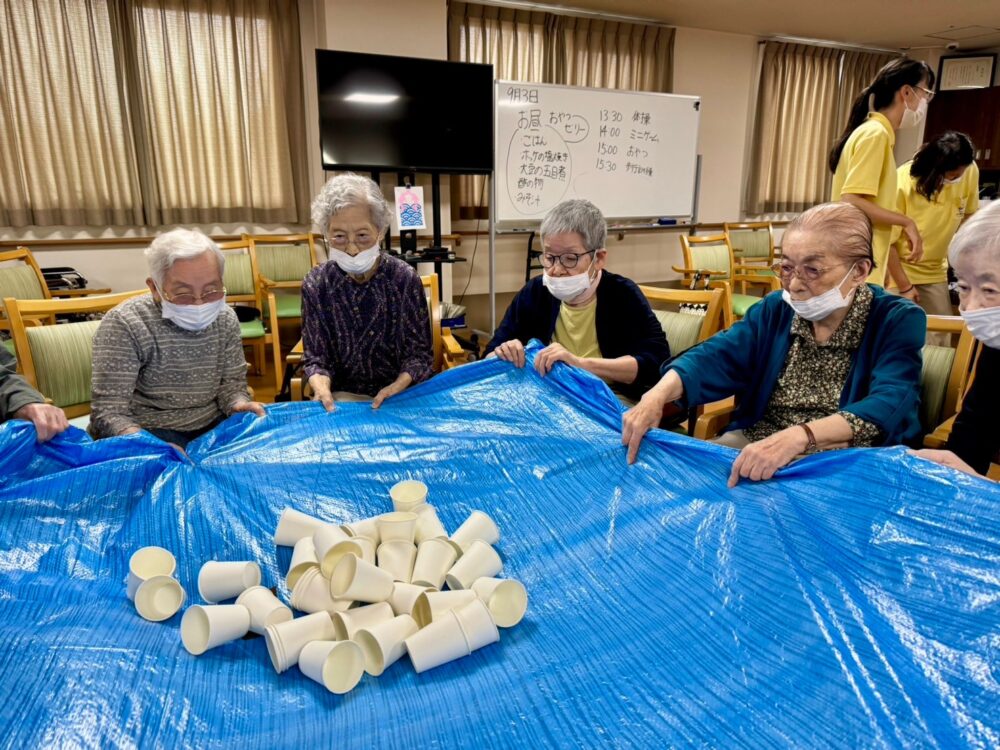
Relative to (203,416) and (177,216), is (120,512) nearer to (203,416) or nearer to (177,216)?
(203,416)

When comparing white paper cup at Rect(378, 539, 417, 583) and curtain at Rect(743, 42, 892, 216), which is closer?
white paper cup at Rect(378, 539, 417, 583)

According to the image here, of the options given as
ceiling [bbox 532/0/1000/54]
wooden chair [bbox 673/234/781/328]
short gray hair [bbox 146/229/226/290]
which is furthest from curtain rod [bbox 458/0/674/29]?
short gray hair [bbox 146/229/226/290]

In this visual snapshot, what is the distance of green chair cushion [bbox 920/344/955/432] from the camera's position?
1.55 meters

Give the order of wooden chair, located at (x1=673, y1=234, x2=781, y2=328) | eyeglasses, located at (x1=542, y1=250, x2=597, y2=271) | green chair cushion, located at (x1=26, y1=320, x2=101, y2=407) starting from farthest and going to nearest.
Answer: wooden chair, located at (x1=673, y1=234, x2=781, y2=328)
eyeglasses, located at (x1=542, y1=250, x2=597, y2=271)
green chair cushion, located at (x1=26, y1=320, x2=101, y2=407)

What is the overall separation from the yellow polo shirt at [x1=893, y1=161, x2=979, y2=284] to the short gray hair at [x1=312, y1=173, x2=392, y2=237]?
2115 mm

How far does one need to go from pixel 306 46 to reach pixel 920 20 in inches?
193

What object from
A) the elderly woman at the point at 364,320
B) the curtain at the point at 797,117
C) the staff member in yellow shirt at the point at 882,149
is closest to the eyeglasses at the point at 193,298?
the elderly woman at the point at 364,320

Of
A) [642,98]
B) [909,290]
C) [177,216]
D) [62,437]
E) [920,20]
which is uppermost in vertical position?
[920,20]

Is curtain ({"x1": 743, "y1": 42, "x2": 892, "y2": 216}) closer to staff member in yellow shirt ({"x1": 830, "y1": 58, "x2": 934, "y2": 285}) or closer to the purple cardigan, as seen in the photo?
staff member in yellow shirt ({"x1": 830, "y1": 58, "x2": 934, "y2": 285})

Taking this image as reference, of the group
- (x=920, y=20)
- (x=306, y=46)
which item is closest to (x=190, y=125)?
(x=306, y=46)

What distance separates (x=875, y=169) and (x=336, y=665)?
2.34 m

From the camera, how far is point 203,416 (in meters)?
1.75

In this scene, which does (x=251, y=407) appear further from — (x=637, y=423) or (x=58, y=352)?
(x=637, y=423)

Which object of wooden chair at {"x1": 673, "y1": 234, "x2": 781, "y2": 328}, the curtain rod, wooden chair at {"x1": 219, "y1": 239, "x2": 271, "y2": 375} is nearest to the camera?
wooden chair at {"x1": 219, "y1": 239, "x2": 271, "y2": 375}
